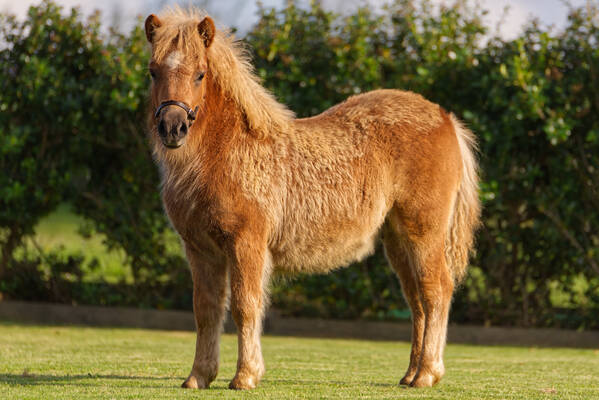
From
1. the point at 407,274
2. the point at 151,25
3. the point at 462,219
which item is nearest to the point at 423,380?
the point at 407,274

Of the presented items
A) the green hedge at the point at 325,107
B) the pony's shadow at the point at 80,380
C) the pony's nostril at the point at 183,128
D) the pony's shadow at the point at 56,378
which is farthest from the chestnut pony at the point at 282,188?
the green hedge at the point at 325,107

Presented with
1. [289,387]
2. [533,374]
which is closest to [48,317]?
[289,387]

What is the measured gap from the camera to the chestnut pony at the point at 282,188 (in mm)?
5293

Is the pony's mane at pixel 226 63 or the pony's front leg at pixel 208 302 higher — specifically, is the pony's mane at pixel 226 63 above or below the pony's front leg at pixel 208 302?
above

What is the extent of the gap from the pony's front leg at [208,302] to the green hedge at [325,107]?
12.7 ft

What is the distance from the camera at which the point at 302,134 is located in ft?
19.4

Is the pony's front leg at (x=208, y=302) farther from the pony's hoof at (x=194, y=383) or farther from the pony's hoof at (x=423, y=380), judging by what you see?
the pony's hoof at (x=423, y=380)

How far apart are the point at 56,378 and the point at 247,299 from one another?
66.5 inches

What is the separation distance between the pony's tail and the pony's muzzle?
239cm

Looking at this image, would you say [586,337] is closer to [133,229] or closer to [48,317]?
[133,229]

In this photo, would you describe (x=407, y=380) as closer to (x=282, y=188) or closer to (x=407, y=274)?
(x=407, y=274)

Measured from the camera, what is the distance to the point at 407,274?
20.6 feet

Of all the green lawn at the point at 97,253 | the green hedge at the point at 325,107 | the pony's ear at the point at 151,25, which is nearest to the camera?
the pony's ear at the point at 151,25

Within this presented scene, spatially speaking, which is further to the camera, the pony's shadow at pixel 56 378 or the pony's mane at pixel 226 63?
the pony's shadow at pixel 56 378
